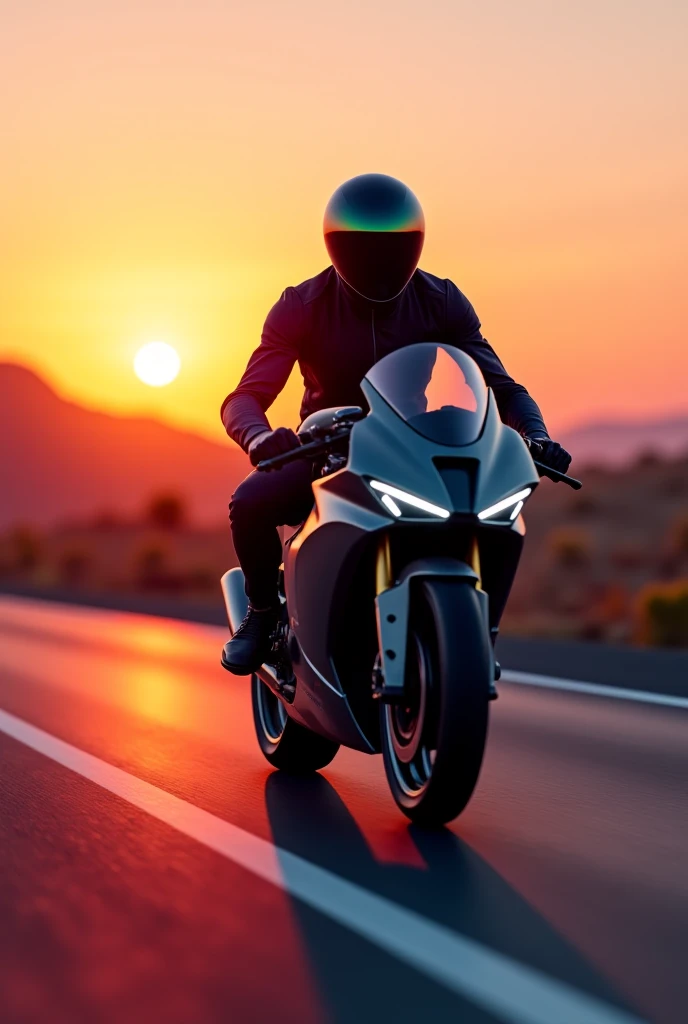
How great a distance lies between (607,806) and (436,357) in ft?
6.22

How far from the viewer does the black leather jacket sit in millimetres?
6000

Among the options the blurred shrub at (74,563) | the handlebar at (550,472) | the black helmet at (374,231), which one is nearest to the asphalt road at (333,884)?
the handlebar at (550,472)

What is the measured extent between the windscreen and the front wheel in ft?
1.73

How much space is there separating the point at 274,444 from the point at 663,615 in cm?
1704

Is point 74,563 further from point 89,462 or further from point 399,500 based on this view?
point 89,462

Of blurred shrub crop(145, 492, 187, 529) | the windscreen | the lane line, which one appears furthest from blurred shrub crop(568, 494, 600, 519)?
the windscreen

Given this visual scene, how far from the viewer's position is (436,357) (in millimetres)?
5344

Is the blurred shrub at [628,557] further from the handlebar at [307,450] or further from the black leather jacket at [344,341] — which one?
the handlebar at [307,450]

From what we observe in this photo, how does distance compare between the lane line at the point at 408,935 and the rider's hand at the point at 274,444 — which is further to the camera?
the rider's hand at the point at 274,444

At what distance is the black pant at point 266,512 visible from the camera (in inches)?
234

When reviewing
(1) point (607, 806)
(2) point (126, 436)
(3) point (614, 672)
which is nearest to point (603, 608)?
(3) point (614, 672)

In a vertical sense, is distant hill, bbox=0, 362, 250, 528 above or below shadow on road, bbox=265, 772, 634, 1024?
below

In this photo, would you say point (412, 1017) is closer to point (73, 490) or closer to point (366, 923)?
point (366, 923)

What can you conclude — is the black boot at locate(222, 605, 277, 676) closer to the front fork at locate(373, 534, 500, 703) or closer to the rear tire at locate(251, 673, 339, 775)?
the rear tire at locate(251, 673, 339, 775)
